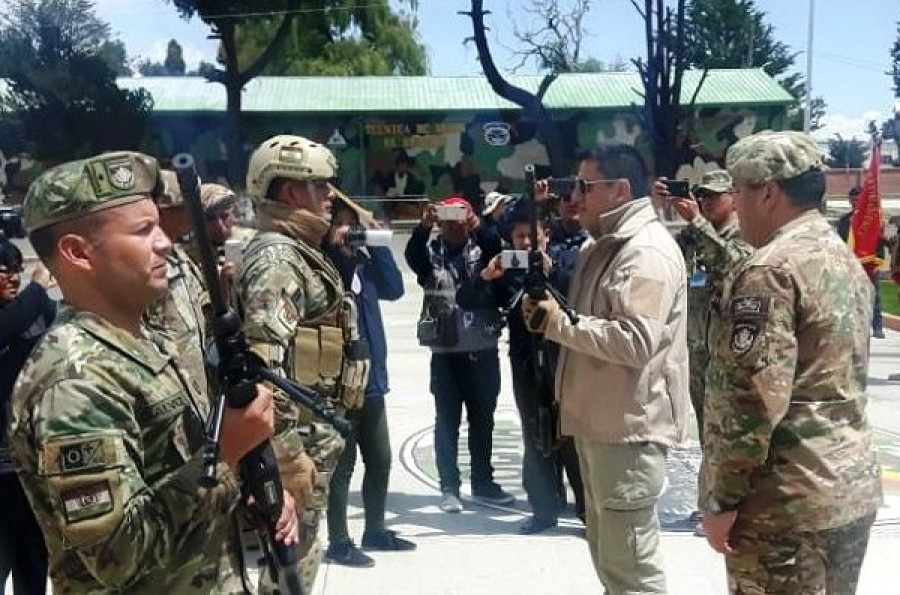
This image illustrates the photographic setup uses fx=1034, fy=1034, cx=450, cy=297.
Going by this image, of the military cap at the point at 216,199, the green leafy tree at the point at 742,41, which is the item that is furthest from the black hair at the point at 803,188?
the green leafy tree at the point at 742,41

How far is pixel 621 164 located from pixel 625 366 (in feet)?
2.44

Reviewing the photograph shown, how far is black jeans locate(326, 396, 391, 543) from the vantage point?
16.1ft

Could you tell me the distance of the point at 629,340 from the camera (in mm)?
3557

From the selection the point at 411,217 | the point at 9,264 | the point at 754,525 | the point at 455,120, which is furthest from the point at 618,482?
the point at 455,120

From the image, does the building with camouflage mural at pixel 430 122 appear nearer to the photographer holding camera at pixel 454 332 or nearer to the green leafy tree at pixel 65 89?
the green leafy tree at pixel 65 89

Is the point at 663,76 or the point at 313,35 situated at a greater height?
the point at 313,35

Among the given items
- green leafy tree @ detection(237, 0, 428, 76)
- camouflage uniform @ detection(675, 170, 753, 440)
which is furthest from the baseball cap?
green leafy tree @ detection(237, 0, 428, 76)

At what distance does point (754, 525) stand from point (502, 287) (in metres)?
3.01

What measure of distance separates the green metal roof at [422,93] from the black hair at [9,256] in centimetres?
2582

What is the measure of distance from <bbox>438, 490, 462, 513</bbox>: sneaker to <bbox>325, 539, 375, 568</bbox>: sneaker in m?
0.87

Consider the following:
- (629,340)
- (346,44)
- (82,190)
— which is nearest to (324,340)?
(629,340)

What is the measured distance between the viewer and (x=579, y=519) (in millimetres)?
5543

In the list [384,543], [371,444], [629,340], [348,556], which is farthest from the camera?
[384,543]

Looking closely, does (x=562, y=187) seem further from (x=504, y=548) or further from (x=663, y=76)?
(x=663, y=76)
